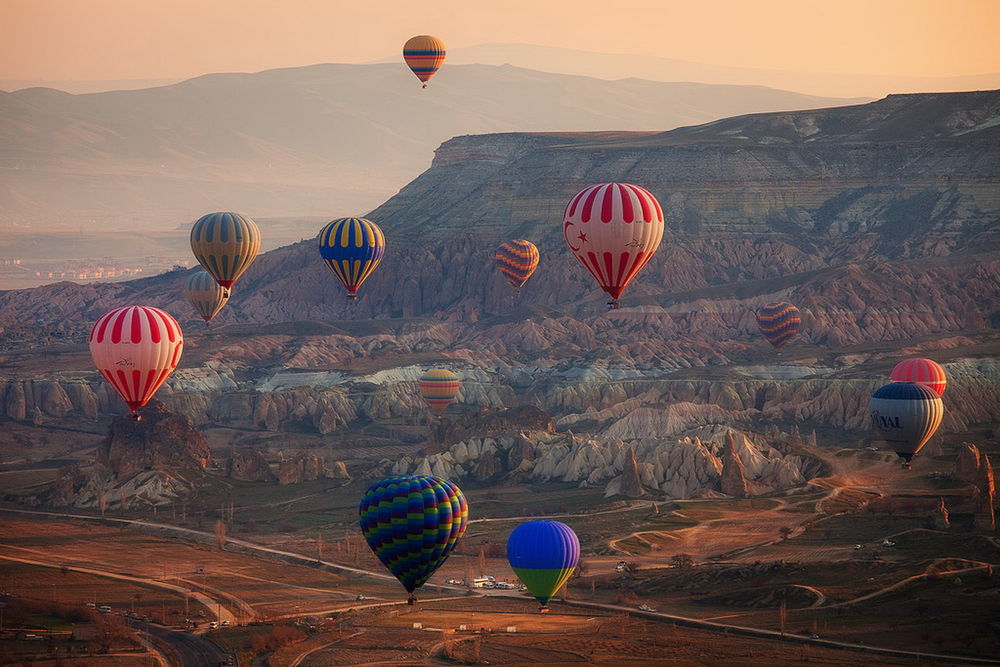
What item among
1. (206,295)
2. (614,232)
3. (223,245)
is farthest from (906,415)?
(206,295)

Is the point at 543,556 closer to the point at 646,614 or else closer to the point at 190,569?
the point at 646,614

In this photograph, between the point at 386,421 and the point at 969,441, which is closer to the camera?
the point at 969,441

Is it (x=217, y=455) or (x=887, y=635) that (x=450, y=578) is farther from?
(x=217, y=455)

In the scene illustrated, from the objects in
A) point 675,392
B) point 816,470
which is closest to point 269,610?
point 816,470

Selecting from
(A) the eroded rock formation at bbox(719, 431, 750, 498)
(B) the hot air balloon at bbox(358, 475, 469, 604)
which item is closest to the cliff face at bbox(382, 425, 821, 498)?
(A) the eroded rock formation at bbox(719, 431, 750, 498)

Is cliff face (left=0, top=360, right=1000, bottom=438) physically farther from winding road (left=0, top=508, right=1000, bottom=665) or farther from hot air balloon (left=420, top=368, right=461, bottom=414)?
winding road (left=0, top=508, right=1000, bottom=665)
